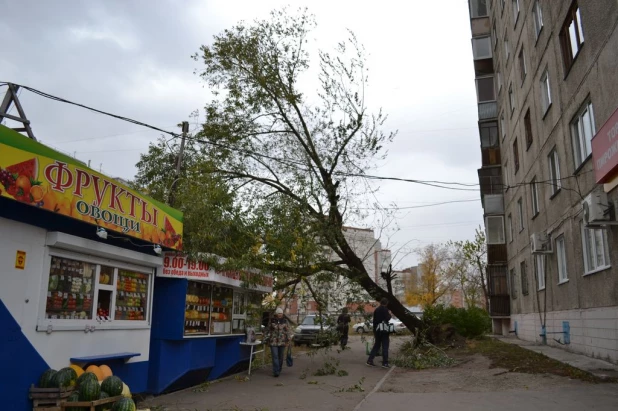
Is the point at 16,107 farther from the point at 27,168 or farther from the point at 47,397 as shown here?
the point at 47,397

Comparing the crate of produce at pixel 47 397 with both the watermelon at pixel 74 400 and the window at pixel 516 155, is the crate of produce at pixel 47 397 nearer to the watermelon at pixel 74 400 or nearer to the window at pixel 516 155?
→ the watermelon at pixel 74 400

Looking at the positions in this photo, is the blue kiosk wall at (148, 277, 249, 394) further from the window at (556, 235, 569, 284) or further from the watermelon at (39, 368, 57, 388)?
the window at (556, 235, 569, 284)

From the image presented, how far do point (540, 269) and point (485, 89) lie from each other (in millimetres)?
13789

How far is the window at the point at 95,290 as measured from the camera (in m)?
7.89

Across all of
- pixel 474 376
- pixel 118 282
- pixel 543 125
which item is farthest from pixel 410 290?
pixel 118 282

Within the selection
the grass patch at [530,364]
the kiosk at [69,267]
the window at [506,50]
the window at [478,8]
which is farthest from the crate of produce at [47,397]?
the window at [478,8]

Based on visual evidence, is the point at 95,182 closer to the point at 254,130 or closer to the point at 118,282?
the point at 118,282

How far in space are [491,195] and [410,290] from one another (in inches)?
1409

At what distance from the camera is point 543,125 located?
16.7m

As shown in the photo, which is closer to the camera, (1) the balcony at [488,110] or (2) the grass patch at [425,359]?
(2) the grass patch at [425,359]

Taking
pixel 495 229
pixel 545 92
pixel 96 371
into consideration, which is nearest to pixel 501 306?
pixel 495 229

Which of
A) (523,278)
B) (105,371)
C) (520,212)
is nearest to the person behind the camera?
(105,371)

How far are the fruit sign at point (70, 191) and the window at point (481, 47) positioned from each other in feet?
79.6

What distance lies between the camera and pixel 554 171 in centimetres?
1616
